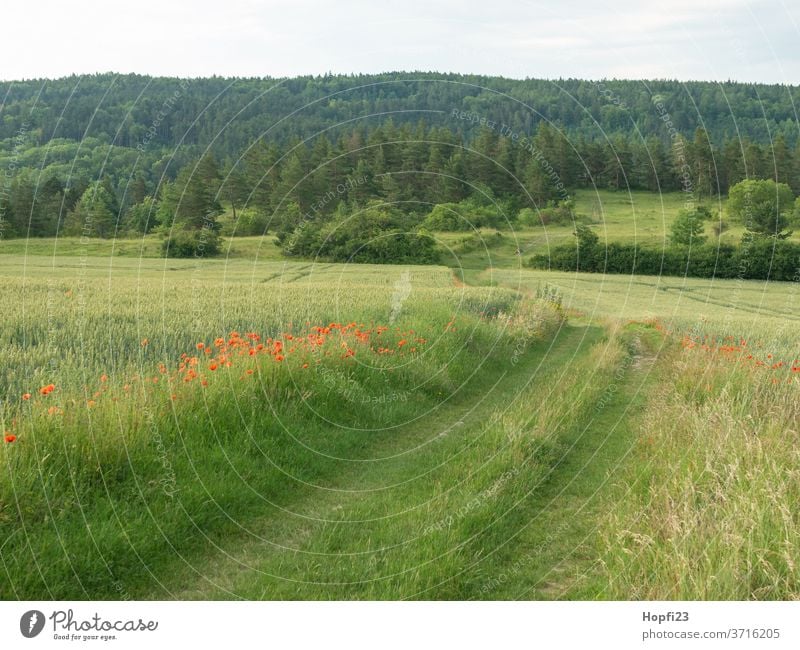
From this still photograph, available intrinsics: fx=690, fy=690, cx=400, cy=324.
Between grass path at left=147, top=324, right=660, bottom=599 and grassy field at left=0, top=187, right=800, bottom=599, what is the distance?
0.02 metres

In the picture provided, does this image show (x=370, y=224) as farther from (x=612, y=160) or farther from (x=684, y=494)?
(x=684, y=494)

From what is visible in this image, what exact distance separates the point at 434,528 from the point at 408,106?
7795 mm

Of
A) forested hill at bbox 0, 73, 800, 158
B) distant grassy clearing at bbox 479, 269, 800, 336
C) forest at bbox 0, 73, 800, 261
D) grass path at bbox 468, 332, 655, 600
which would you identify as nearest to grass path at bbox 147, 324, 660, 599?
grass path at bbox 468, 332, 655, 600

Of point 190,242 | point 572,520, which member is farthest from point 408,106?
point 572,520

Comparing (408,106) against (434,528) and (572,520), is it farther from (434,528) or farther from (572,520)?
(434,528)

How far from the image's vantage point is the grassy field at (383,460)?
5121 mm

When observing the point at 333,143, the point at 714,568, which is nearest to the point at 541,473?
the point at 714,568

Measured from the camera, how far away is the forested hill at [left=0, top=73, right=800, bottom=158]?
25.6ft

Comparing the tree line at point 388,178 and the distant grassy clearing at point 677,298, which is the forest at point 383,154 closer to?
the tree line at point 388,178

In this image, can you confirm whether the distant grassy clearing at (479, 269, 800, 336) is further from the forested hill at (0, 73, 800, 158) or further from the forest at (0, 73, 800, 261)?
the forested hill at (0, 73, 800, 158)

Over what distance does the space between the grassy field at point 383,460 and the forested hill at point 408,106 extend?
6.43ft

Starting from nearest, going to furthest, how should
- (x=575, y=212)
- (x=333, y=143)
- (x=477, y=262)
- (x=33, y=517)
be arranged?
(x=33, y=517), (x=333, y=143), (x=575, y=212), (x=477, y=262)

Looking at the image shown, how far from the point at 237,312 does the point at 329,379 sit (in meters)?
4.10

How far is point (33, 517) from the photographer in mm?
5297
